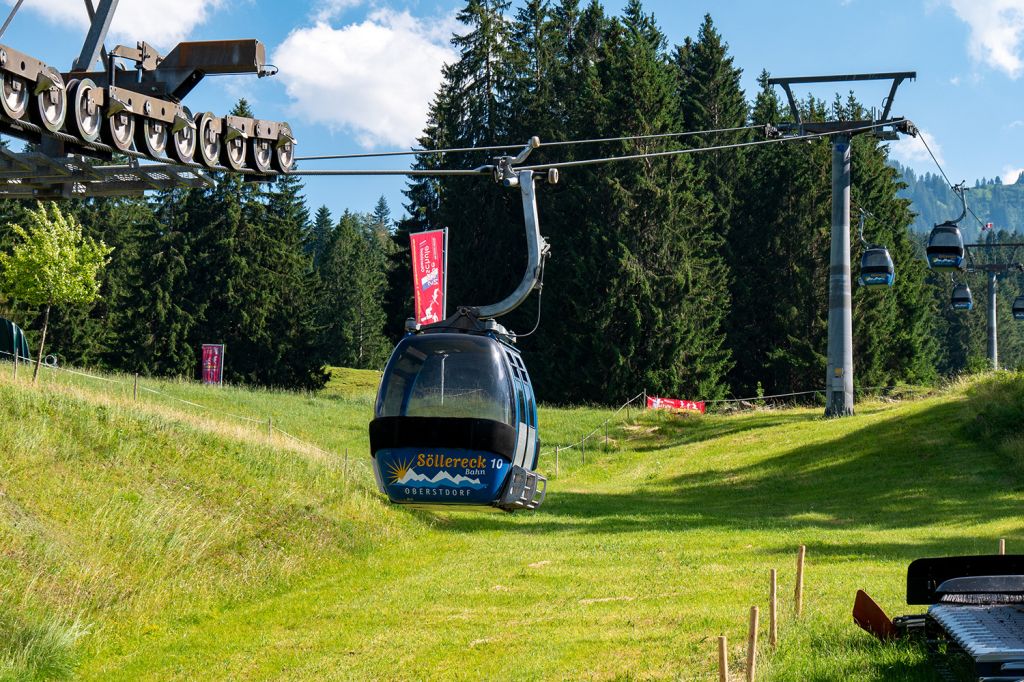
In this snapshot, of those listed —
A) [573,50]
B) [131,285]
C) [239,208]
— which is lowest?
[131,285]

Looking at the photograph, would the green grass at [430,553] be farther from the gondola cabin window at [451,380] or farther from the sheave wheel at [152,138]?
the sheave wheel at [152,138]

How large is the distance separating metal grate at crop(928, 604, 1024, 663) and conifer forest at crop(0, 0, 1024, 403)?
4444 centimetres

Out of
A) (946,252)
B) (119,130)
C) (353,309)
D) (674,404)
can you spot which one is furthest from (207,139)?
(353,309)

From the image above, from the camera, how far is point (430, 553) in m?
24.5

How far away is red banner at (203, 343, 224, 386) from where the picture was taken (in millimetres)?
57406

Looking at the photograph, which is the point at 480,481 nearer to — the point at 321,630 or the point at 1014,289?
the point at 321,630

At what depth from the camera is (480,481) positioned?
45.5 ft

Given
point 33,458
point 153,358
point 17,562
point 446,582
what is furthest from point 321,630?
point 153,358

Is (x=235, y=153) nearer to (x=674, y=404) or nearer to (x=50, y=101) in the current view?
(x=50, y=101)

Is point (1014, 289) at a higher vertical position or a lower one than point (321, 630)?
higher

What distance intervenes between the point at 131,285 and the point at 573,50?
31.6 metres

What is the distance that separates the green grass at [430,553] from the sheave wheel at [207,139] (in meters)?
7.36

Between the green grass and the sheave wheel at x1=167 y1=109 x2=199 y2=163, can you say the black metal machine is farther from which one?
the sheave wheel at x1=167 y1=109 x2=199 y2=163

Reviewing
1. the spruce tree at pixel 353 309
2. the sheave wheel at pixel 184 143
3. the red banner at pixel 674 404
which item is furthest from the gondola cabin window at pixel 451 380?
the spruce tree at pixel 353 309
